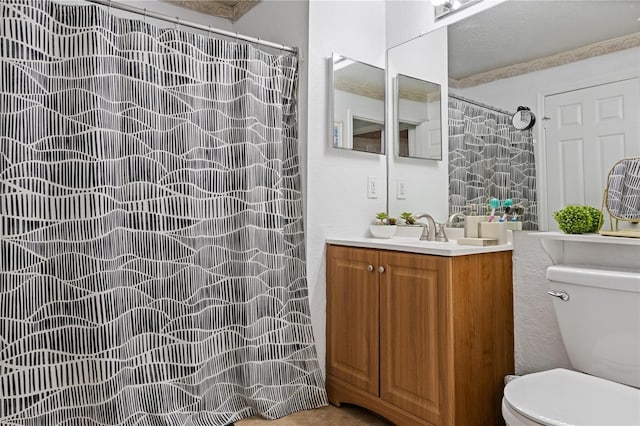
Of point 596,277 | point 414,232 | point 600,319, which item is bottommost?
point 600,319

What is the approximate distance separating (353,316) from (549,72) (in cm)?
139

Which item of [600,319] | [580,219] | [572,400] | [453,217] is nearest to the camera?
[572,400]

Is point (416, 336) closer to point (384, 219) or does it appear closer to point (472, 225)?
point (472, 225)

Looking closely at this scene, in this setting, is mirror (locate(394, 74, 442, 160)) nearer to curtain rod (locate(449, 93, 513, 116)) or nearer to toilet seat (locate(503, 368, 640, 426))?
curtain rod (locate(449, 93, 513, 116))

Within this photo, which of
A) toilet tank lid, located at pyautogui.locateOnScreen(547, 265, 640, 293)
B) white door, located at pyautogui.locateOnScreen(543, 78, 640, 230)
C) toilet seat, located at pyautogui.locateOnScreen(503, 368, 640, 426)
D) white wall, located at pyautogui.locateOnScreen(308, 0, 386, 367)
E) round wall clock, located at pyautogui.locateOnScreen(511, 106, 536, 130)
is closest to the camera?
toilet seat, located at pyautogui.locateOnScreen(503, 368, 640, 426)

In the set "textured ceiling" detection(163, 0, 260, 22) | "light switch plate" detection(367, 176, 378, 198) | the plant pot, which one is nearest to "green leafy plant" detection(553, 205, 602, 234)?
the plant pot

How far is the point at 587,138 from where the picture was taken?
5.48ft

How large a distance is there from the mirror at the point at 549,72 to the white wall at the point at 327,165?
1.47ft

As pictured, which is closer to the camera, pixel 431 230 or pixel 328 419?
pixel 328 419

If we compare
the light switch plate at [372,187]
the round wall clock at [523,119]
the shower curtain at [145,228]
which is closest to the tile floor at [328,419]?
the shower curtain at [145,228]

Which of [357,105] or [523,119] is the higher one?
[357,105]

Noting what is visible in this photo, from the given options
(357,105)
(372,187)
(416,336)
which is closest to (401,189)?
(372,187)

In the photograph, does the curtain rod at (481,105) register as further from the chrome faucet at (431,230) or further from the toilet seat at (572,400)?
the toilet seat at (572,400)

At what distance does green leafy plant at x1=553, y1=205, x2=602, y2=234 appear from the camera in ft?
5.36
